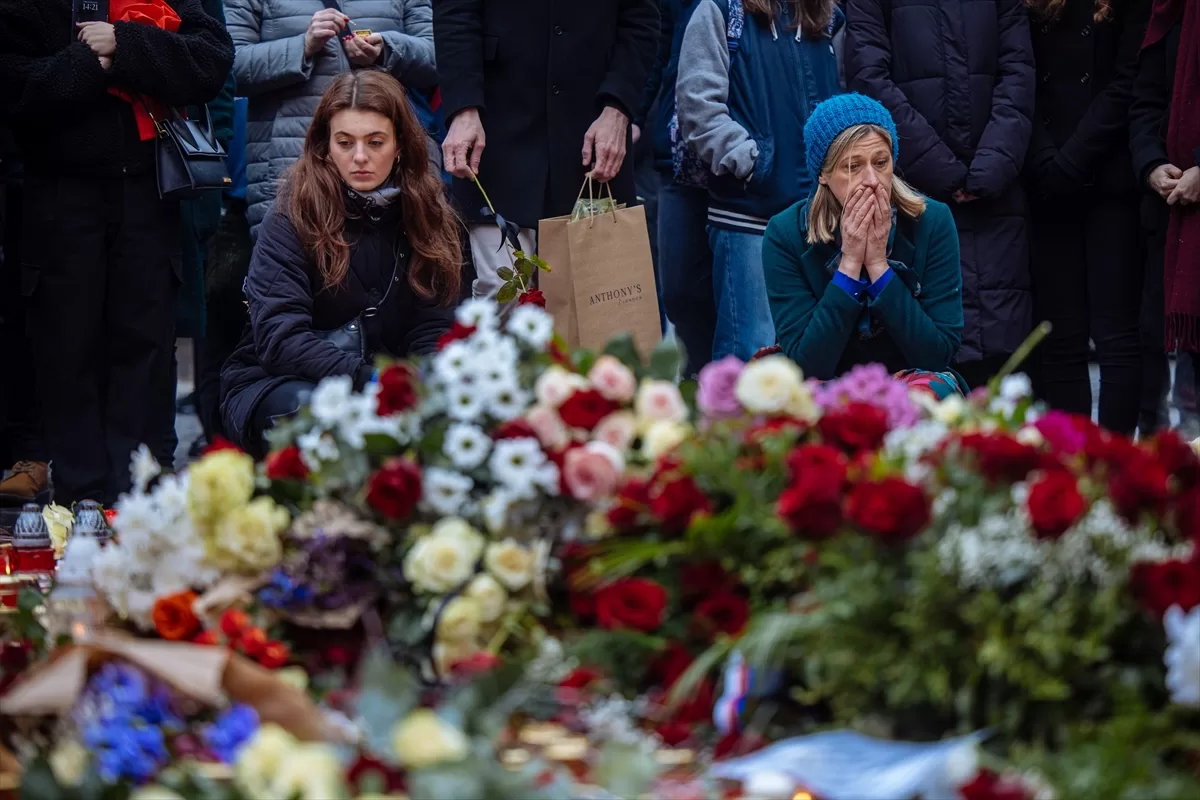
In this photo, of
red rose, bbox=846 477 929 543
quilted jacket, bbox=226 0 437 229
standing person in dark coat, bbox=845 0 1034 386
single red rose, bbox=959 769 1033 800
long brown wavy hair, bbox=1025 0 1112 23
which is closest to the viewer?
single red rose, bbox=959 769 1033 800

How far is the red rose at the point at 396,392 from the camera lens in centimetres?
237

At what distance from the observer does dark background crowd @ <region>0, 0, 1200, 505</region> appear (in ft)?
16.1

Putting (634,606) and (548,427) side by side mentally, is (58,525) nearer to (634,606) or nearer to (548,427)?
(548,427)

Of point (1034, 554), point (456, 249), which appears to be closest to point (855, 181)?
point (456, 249)

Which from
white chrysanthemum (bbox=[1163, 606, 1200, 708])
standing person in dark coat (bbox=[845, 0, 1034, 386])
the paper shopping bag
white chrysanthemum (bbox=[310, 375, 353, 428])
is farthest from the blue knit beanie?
white chrysanthemum (bbox=[1163, 606, 1200, 708])

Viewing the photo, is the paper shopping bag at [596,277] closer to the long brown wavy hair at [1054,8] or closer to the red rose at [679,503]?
the long brown wavy hair at [1054,8]

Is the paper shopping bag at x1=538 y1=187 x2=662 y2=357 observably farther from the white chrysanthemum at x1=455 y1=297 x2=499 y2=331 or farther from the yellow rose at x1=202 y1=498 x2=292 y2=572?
the yellow rose at x1=202 y1=498 x2=292 y2=572

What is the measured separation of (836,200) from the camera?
469 cm

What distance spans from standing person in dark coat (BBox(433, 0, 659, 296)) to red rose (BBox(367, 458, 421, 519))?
8.94 ft

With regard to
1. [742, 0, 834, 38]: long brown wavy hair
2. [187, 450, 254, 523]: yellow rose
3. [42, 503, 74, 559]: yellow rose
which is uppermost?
[742, 0, 834, 38]: long brown wavy hair

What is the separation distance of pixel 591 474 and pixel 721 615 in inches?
11.3

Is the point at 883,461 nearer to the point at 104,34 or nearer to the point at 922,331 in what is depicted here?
the point at 922,331

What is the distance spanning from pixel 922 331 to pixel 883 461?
2446 millimetres

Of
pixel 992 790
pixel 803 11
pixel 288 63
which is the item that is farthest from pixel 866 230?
pixel 992 790
